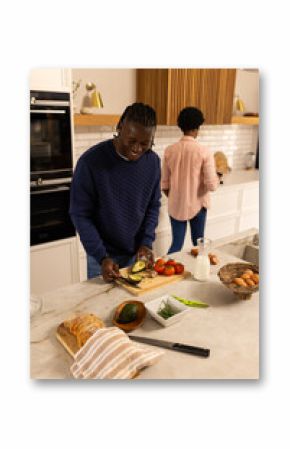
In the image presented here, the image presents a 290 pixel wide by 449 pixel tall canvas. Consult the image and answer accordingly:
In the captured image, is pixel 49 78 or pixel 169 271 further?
pixel 169 271

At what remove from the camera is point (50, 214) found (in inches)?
49.6

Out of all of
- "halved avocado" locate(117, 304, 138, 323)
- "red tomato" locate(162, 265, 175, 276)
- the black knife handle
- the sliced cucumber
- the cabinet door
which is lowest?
the black knife handle

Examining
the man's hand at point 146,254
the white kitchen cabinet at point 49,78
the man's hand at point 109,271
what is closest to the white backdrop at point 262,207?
the white kitchen cabinet at point 49,78

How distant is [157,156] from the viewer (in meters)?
1.28

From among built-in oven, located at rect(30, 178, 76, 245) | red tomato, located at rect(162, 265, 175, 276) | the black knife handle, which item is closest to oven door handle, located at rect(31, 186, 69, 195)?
built-in oven, located at rect(30, 178, 76, 245)

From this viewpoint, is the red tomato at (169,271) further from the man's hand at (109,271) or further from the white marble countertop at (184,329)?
the man's hand at (109,271)

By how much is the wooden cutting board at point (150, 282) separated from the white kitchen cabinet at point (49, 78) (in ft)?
2.26

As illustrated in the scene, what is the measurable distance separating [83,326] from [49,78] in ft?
2.51

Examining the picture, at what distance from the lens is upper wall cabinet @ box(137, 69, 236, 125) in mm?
1062

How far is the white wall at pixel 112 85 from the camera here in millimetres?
1057

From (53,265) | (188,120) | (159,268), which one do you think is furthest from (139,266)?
(188,120)

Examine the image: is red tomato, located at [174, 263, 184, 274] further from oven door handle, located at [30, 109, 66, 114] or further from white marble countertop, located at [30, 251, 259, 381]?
oven door handle, located at [30, 109, 66, 114]

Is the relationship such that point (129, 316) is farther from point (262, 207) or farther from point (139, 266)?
point (262, 207)
